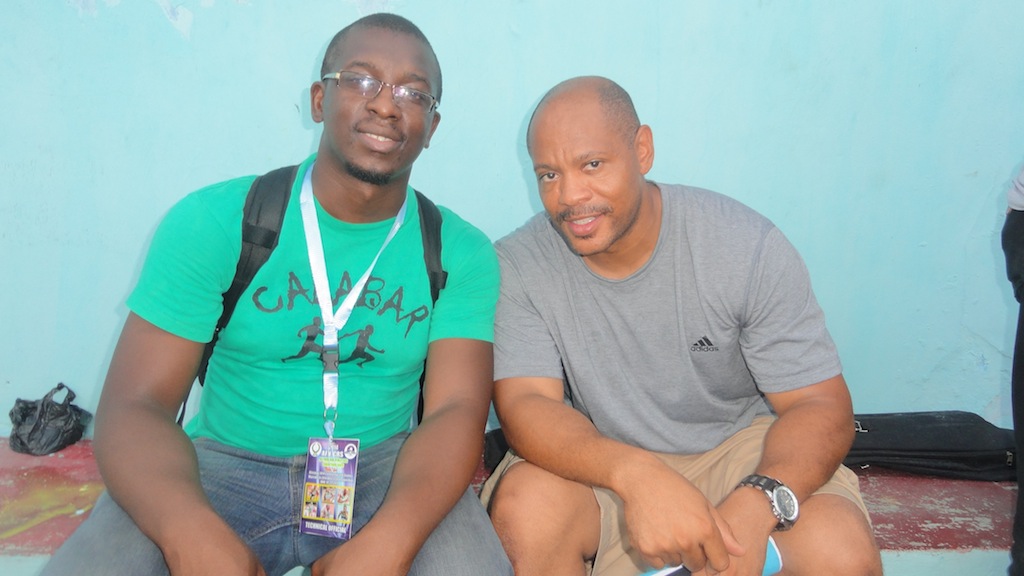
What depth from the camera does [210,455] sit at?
2201 mm

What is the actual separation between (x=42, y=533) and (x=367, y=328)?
135 centimetres

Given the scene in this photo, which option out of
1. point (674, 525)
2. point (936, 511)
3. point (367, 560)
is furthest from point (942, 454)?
point (367, 560)

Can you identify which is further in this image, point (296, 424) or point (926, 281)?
point (926, 281)

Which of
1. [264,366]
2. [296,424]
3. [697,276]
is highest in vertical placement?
[697,276]

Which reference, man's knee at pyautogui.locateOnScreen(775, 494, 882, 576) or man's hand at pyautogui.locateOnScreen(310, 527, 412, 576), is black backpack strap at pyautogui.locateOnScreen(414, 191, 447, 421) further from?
man's knee at pyautogui.locateOnScreen(775, 494, 882, 576)

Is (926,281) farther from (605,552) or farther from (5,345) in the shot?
(5,345)

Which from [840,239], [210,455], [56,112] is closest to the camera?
[210,455]

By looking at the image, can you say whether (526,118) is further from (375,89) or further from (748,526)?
(748,526)

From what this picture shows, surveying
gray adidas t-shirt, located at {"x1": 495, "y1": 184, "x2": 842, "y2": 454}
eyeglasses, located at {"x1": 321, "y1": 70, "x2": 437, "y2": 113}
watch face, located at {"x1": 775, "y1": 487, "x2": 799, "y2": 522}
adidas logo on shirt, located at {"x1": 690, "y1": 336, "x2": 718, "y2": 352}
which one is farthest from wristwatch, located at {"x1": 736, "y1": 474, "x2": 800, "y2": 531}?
eyeglasses, located at {"x1": 321, "y1": 70, "x2": 437, "y2": 113}

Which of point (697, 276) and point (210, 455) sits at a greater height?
point (697, 276)

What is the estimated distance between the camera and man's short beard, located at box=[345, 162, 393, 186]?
2219mm

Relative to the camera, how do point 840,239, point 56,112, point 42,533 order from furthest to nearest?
point 840,239 < point 56,112 < point 42,533

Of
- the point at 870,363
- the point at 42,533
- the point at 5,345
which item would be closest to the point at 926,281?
the point at 870,363

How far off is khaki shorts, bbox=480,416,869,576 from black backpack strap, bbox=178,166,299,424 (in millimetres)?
898
